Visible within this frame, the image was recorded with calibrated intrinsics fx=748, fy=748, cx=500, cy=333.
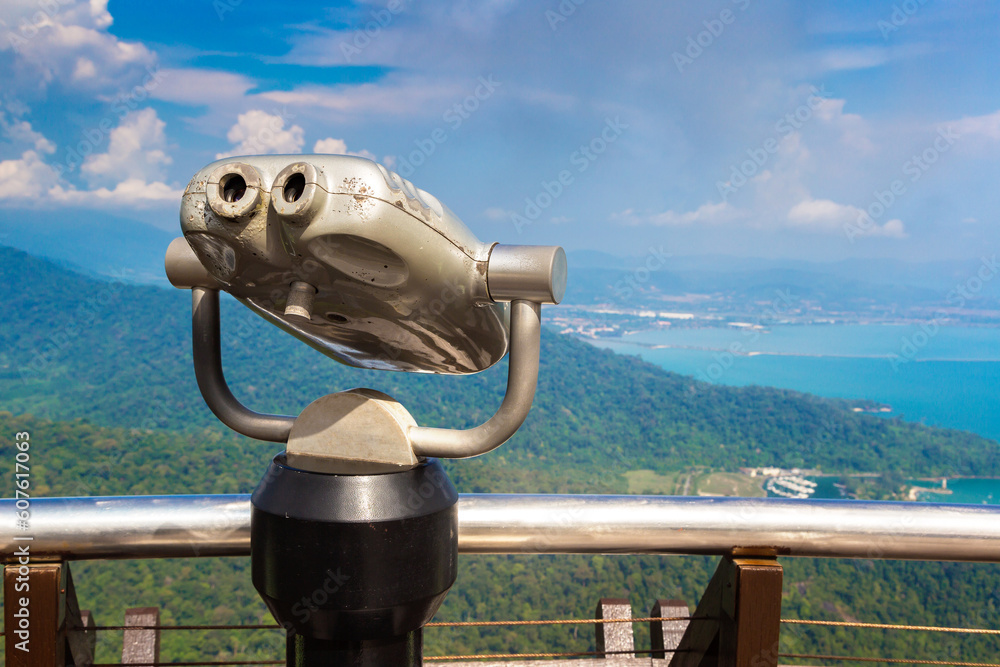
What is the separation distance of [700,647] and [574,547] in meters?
0.30

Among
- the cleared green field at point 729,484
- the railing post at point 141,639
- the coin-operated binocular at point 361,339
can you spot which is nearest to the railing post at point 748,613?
the coin-operated binocular at point 361,339

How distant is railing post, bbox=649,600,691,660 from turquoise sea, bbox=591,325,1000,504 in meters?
23.7

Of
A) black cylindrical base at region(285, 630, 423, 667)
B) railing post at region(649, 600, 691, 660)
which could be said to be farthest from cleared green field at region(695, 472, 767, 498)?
black cylindrical base at region(285, 630, 423, 667)

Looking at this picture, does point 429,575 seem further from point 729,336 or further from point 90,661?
point 729,336

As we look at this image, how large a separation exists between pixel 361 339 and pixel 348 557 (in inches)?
12.1

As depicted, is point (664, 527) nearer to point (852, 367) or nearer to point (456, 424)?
point (456, 424)

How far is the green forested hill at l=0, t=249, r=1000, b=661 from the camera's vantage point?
8117 millimetres

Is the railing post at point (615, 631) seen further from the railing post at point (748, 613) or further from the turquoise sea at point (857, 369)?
the turquoise sea at point (857, 369)

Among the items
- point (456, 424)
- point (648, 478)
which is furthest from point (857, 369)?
point (456, 424)

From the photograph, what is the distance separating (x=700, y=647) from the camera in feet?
4.14

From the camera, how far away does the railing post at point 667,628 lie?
1332 mm

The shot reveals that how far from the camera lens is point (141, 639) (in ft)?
4.04

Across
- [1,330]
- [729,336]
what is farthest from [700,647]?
[729,336]

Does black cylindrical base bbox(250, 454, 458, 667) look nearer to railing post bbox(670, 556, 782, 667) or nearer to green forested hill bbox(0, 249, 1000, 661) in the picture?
railing post bbox(670, 556, 782, 667)
